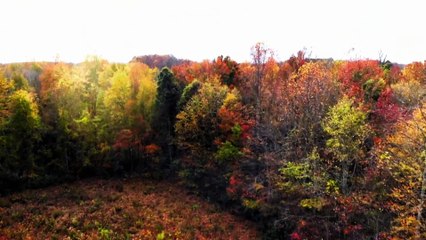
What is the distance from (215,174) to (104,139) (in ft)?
49.5

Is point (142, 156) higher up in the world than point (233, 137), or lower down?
lower down

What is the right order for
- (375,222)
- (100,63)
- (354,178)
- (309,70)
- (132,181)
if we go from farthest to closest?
(100,63), (132,181), (309,70), (354,178), (375,222)

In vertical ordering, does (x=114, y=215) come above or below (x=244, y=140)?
below

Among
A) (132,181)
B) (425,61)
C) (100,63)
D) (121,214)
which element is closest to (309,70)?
(121,214)

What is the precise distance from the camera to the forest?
81.9 ft

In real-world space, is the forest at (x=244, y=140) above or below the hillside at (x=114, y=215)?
above

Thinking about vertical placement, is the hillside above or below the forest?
below

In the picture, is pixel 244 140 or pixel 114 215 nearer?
pixel 114 215

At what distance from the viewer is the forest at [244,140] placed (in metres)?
25.0

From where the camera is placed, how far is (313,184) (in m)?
27.6

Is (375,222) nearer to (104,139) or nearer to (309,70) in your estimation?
(309,70)

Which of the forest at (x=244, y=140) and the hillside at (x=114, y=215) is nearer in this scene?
the forest at (x=244, y=140)

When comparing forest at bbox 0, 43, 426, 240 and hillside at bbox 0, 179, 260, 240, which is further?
hillside at bbox 0, 179, 260, 240

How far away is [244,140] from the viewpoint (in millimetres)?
35594
